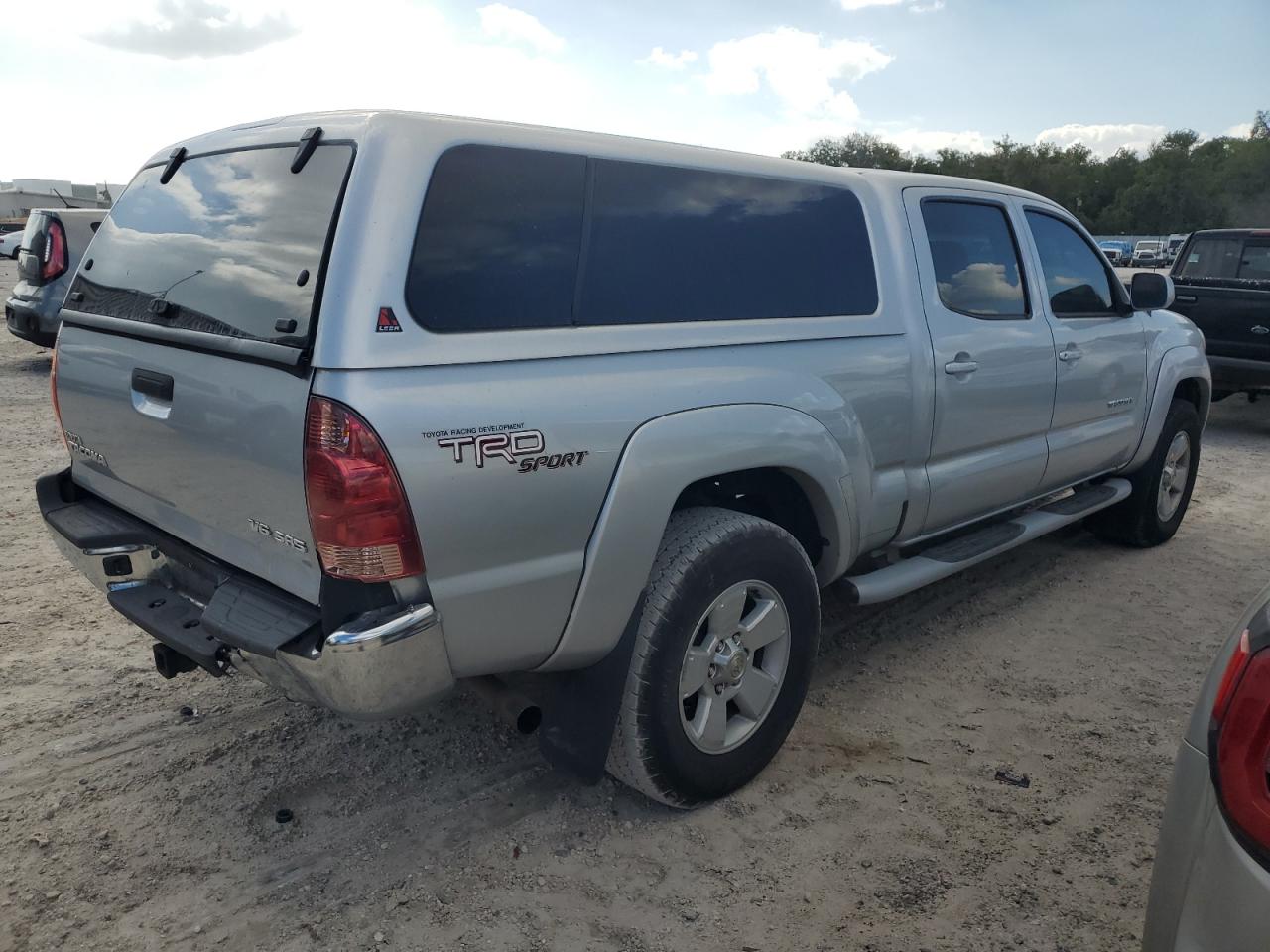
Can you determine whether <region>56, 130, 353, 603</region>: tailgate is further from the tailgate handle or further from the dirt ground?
the dirt ground

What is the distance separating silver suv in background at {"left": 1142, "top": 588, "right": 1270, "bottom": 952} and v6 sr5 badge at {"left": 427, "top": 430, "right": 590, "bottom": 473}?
143 cm

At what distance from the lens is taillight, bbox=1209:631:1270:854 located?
1.46 m

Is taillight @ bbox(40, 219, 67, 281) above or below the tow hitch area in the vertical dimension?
above

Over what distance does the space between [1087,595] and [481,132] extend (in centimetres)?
396

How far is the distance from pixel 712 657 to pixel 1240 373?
26.9ft

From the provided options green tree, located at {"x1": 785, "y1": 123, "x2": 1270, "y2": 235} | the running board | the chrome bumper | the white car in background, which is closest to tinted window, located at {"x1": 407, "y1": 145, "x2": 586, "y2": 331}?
the chrome bumper

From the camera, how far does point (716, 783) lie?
297cm

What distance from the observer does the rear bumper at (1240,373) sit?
8796mm

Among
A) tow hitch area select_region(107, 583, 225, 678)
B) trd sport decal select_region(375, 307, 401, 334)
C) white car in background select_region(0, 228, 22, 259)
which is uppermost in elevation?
trd sport decal select_region(375, 307, 401, 334)

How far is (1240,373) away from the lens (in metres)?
8.93

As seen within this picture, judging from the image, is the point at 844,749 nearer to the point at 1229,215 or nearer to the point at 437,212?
the point at 437,212

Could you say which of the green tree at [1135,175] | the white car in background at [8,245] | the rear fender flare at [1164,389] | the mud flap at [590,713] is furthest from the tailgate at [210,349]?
the green tree at [1135,175]

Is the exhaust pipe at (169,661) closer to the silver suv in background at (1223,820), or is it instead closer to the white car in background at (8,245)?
the silver suv in background at (1223,820)

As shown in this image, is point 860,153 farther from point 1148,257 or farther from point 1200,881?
point 1200,881
